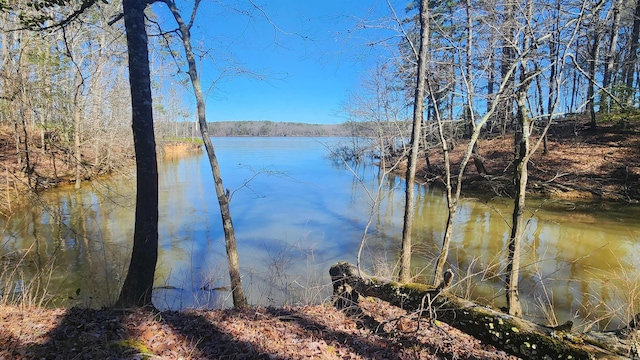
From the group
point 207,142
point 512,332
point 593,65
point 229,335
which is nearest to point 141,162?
point 207,142

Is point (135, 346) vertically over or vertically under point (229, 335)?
over

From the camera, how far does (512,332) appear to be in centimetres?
266

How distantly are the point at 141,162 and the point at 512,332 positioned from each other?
4.16 metres

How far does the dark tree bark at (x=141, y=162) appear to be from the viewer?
363 centimetres

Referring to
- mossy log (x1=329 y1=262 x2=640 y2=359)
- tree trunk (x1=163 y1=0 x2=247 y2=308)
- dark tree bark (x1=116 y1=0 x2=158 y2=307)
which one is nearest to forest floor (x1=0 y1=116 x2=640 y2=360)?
mossy log (x1=329 y1=262 x2=640 y2=359)

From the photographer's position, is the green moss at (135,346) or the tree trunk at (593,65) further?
the tree trunk at (593,65)

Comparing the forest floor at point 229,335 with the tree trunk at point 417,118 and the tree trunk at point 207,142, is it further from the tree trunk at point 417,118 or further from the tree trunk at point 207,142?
the tree trunk at point 207,142

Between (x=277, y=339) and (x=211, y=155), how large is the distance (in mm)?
3231

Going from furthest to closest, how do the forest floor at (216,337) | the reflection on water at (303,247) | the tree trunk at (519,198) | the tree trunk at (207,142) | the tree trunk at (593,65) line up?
1. the reflection on water at (303,247)
2. the tree trunk at (207,142)
3. the tree trunk at (519,198)
4. the tree trunk at (593,65)
5. the forest floor at (216,337)

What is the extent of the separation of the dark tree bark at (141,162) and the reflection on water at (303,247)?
116 cm

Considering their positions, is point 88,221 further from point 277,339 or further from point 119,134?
point 119,134

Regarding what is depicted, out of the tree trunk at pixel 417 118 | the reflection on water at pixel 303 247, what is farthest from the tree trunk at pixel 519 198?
the tree trunk at pixel 417 118

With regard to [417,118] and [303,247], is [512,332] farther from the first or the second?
[303,247]

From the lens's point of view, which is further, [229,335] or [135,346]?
[229,335]
